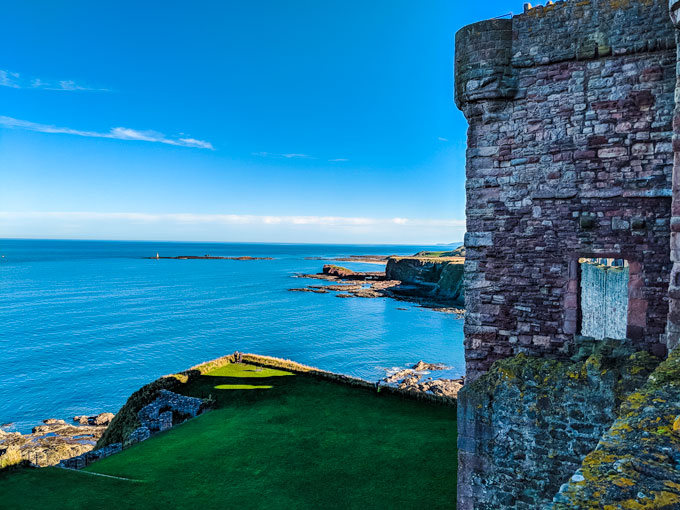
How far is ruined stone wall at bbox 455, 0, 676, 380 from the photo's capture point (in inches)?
249

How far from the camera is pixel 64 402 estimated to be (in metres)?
26.6

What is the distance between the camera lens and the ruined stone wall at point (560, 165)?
633 cm

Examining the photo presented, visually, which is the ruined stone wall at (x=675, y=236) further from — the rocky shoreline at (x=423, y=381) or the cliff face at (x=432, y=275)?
the cliff face at (x=432, y=275)

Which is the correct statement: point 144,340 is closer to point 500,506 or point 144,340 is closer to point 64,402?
point 64,402

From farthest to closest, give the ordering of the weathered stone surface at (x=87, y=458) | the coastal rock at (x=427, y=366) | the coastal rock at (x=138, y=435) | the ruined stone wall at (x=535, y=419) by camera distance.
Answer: the coastal rock at (x=427, y=366) → the coastal rock at (x=138, y=435) → the weathered stone surface at (x=87, y=458) → the ruined stone wall at (x=535, y=419)

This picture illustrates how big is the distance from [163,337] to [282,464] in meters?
32.6

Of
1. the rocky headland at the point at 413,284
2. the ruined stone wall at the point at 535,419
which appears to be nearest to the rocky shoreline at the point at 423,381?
the ruined stone wall at the point at 535,419

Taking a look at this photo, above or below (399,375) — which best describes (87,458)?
above

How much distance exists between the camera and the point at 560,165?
686 cm

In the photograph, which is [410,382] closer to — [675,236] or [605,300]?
[605,300]

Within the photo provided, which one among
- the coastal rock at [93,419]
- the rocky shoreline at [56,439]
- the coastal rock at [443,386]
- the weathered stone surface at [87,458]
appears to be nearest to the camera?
the weathered stone surface at [87,458]

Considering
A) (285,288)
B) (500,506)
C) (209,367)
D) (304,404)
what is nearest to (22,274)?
(285,288)

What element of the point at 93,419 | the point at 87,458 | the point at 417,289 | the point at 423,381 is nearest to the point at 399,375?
the point at 423,381

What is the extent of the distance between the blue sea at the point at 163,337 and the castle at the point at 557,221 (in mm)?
24442
